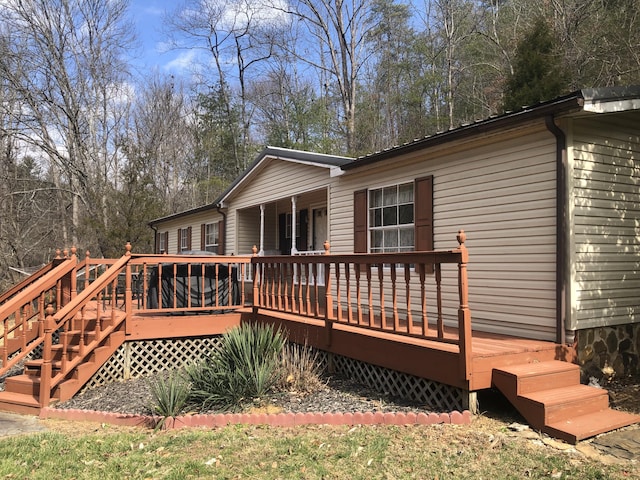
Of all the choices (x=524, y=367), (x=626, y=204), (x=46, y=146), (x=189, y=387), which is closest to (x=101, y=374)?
(x=189, y=387)

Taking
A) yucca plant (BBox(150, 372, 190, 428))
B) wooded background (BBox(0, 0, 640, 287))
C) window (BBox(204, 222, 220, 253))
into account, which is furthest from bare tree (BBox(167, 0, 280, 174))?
yucca plant (BBox(150, 372, 190, 428))

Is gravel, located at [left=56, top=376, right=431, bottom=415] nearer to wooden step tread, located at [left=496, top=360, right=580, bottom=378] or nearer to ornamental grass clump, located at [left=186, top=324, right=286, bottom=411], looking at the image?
ornamental grass clump, located at [left=186, top=324, right=286, bottom=411]

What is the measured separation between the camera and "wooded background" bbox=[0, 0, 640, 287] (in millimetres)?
18031

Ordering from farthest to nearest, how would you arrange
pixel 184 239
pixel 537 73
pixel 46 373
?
pixel 184 239 < pixel 537 73 < pixel 46 373

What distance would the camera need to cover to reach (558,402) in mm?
3900

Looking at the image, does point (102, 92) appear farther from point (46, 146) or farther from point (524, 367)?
point (524, 367)

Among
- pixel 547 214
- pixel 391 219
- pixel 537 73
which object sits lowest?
pixel 547 214

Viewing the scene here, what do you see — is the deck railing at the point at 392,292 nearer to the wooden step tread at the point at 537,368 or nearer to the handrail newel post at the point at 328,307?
the handrail newel post at the point at 328,307

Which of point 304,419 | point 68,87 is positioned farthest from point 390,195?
point 68,87

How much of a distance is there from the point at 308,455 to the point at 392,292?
238 centimetres

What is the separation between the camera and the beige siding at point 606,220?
5.14m

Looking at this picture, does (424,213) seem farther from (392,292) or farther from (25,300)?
(25,300)

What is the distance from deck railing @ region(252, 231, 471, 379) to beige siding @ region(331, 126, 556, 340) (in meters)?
0.41

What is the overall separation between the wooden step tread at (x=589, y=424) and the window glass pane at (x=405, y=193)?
4008 millimetres
